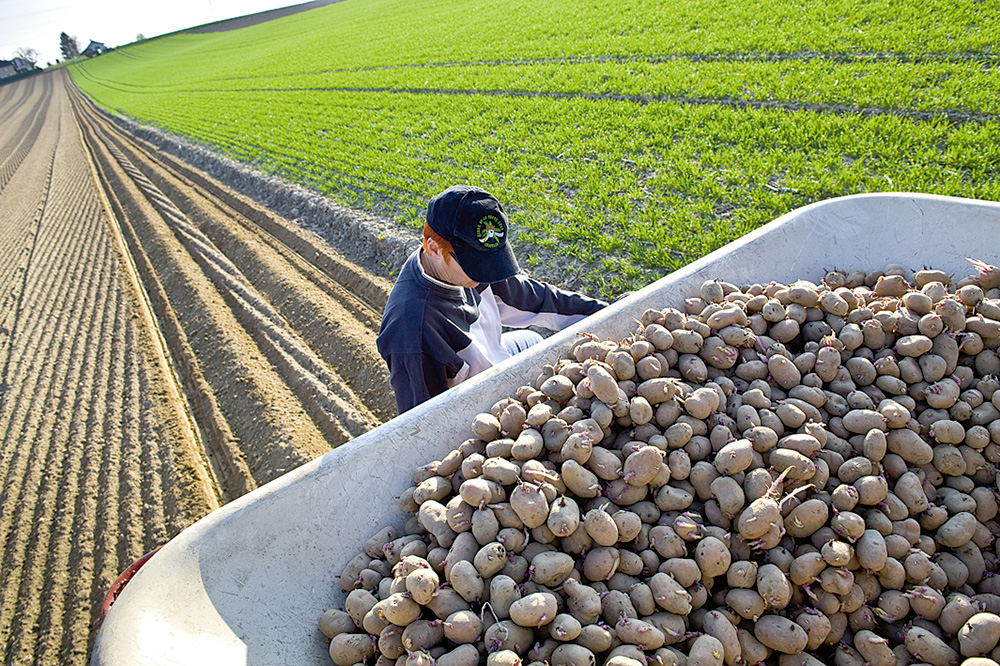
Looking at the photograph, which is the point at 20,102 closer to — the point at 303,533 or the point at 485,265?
the point at 485,265

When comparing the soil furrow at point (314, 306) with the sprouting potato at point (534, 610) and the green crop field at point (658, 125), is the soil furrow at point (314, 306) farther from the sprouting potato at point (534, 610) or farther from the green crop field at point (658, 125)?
the sprouting potato at point (534, 610)

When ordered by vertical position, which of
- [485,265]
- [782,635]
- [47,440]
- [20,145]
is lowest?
[47,440]

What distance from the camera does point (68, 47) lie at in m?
77.6

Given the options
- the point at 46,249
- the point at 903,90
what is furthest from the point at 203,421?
the point at 903,90

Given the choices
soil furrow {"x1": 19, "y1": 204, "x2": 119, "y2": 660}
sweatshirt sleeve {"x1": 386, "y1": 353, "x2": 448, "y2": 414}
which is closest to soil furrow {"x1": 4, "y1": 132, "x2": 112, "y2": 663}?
soil furrow {"x1": 19, "y1": 204, "x2": 119, "y2": 660}

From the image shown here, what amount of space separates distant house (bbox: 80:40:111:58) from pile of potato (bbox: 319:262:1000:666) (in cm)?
9822

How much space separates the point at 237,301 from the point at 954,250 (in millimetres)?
6190

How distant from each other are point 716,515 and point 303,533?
130 centimetres

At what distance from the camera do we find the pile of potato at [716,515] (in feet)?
4.91

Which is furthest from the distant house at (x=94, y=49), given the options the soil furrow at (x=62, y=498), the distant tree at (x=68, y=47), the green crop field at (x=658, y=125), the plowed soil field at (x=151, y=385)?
the soil furrow at (x=62, y=498)

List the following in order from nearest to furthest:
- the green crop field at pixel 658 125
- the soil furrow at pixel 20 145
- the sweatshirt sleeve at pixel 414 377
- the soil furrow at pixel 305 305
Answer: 1. the sweatshirt sleeve at pixel 414 377
2. the soil furrow at pixel 305 305
3. the green crop field at pixel 658 125
4. the soil furrow at pixel 20 145

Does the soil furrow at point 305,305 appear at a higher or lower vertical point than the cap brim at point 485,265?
lower

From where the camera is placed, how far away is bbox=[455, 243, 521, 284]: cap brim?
242 centimetres

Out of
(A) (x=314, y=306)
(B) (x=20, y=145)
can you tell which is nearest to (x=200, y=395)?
(A) (x=314, y=306)
